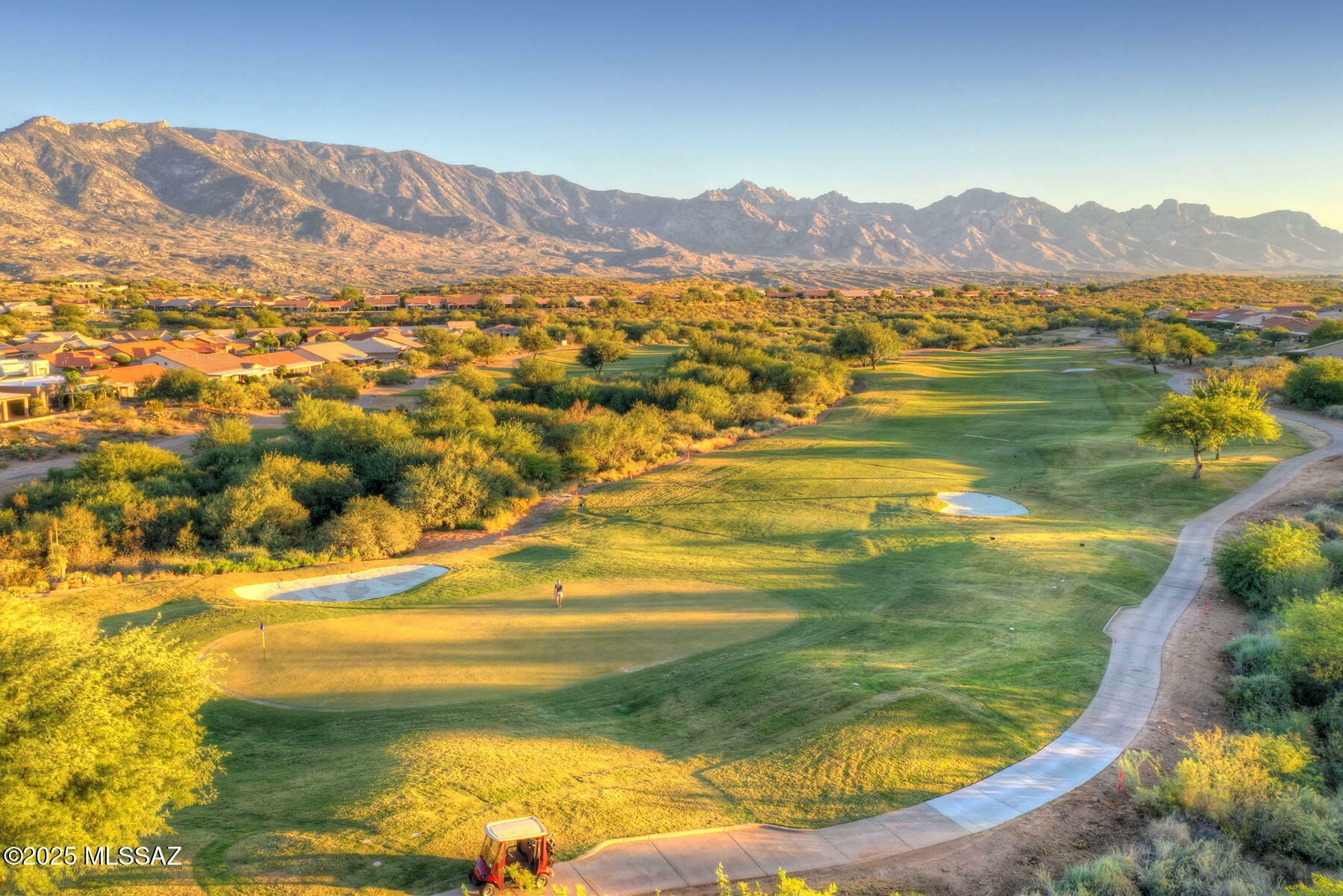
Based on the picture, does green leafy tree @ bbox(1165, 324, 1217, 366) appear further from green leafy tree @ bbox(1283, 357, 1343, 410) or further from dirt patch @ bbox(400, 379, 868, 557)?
dirt patch @ bbox(400, 379, 868, 557)

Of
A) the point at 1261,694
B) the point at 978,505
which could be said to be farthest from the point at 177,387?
the point at 1261,694

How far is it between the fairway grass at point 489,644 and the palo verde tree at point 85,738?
20.7ft

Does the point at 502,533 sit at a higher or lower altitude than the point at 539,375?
lower

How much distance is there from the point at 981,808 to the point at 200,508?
31.4m

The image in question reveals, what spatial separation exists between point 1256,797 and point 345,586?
2274 cm

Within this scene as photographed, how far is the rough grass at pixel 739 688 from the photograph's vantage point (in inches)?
460

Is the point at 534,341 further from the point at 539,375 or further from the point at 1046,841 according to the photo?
the point at 1046,841

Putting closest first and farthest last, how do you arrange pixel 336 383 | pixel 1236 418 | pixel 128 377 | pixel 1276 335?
pixel 1236 418, pixel 128 377, pixel 336 383, pixel 1276 335

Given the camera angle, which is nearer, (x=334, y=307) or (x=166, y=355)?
(x=166, y=355)

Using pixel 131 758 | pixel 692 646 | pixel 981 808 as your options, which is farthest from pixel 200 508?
pixel 981 808

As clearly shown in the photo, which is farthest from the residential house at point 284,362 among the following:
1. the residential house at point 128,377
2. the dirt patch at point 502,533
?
the dirt patch at point 502,533

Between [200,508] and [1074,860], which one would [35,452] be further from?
[1074,860]

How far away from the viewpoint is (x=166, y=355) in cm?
6556

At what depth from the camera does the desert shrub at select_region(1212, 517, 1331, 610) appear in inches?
801
